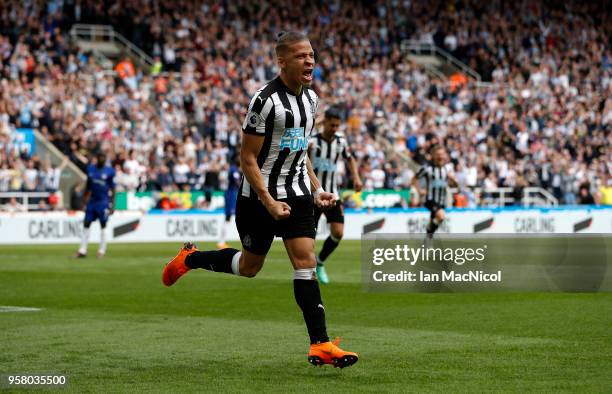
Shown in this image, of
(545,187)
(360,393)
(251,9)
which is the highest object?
(251,9)

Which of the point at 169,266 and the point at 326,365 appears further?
the point at 169,266

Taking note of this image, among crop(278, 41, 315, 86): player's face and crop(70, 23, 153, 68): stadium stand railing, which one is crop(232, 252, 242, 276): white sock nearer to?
crop(278, 41, 315, 86): player's face

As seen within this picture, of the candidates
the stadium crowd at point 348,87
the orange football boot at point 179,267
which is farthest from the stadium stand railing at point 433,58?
the orange football boot at point 179,267

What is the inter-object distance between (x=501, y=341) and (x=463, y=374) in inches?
77.5

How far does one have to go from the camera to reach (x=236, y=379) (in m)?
8.10

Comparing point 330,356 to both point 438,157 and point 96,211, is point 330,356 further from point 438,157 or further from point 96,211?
point 96,211

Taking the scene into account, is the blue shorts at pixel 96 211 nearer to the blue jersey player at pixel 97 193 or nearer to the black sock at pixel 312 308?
the blue jersey player at pixel 97 193

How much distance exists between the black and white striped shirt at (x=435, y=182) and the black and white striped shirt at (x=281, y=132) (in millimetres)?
13508

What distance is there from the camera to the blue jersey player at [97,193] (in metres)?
24.4

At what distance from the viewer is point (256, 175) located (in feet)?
27.6

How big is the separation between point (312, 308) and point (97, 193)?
16.6 metres

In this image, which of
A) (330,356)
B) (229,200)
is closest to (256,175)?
(330,356)

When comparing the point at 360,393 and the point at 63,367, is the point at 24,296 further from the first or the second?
the point at 360,393

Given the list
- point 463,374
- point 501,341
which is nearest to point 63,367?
point 463,374
